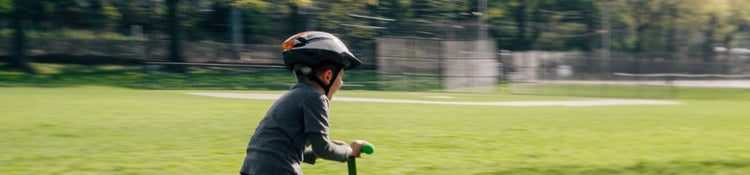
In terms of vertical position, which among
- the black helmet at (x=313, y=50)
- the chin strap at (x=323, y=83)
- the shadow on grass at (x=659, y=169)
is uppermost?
the black helmet at (x=313, y=50)

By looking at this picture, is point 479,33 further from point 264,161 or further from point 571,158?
point 264,161

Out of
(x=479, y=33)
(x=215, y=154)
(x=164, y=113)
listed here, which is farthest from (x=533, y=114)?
(x=479, y=33)

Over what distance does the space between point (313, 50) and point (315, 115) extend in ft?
0.84

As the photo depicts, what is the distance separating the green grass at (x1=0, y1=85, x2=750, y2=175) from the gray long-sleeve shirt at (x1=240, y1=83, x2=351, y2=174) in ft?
13.6

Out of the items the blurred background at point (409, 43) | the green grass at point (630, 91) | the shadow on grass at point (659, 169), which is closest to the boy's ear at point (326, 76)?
the shadow on grass at point (659, 169)

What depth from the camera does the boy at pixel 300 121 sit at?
320 cm

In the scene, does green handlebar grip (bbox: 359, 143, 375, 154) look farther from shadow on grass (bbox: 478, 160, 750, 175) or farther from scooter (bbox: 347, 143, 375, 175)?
shadow on grass (bbox: 478, 160, 750, 175)

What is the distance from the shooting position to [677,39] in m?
31.7

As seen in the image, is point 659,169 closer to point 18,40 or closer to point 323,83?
point 323,83

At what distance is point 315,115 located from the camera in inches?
126

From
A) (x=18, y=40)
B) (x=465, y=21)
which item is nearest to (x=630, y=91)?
(x=465, y=21)

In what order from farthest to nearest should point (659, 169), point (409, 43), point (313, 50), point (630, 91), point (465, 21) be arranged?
1. point (465, 21)
2. point (630, 91)
3. point (409, 43)
4. point (659, 169)
5. point (313, 50)

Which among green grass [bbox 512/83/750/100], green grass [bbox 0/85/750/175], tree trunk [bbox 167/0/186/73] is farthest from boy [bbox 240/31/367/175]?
green grass [bbox 512/83/750/100]

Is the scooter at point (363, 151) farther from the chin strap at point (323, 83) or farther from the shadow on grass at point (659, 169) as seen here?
the shadow on grass at point (659, 169)
